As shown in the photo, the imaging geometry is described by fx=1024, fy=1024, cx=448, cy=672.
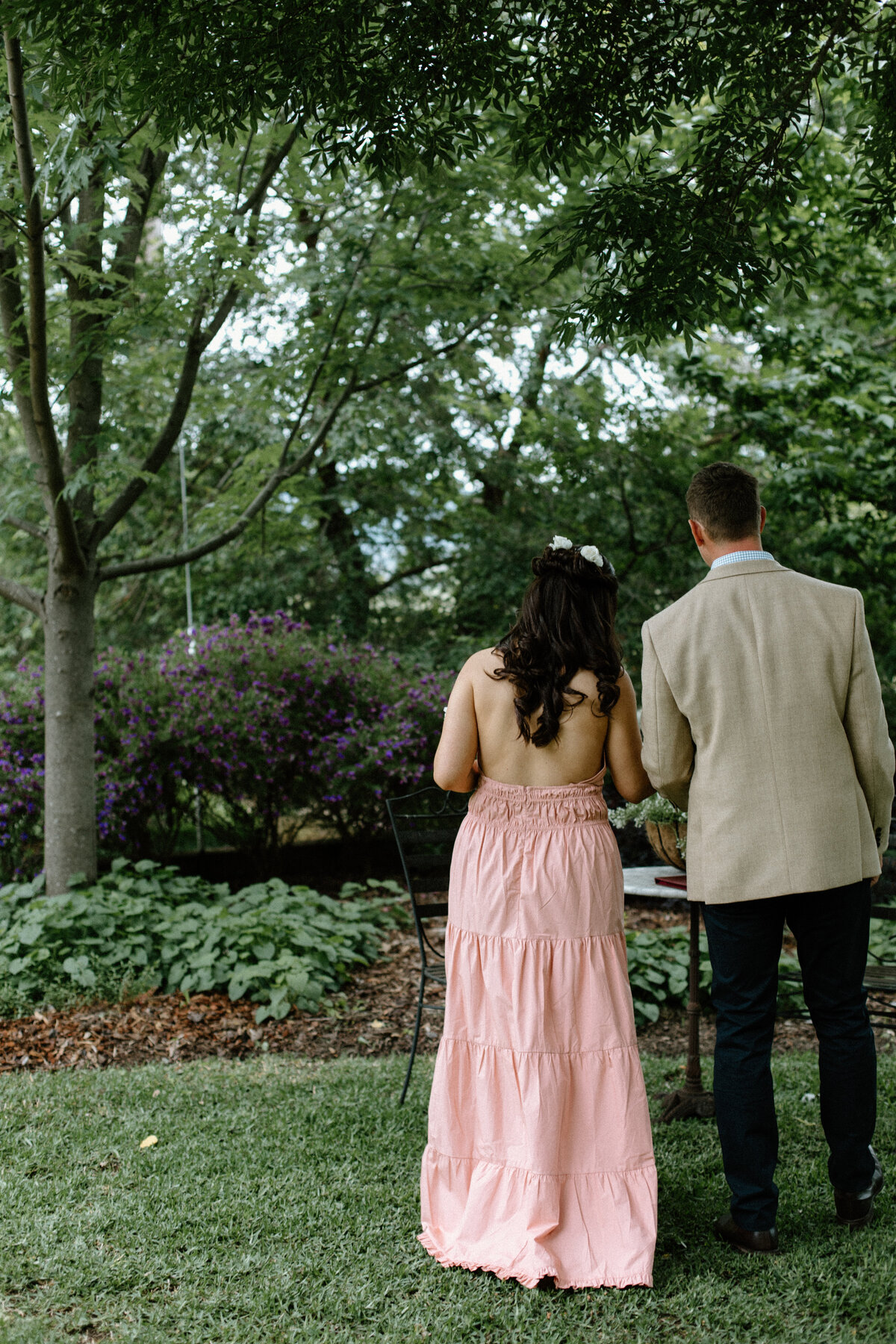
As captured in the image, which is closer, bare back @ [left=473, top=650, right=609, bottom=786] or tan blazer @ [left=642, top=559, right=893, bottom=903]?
tan blazer @ [left=642, top=559, right=893, bottom=903]

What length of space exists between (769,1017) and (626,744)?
31.5 inches

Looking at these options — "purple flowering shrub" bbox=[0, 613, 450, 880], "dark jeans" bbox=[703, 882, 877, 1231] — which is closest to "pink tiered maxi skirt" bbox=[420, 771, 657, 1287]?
"dark jeans" bbox=[703, 882, 877, 1231]

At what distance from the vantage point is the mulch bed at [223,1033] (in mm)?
4430

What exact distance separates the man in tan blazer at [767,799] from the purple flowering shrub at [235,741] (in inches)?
182

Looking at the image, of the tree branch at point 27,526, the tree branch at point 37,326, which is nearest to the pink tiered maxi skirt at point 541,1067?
the tree branch at point 37,326

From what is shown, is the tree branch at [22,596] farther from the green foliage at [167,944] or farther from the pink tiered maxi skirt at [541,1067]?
the pink tiered maxi skirt at [541,1067]

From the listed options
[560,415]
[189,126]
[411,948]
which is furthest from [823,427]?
[189,126]

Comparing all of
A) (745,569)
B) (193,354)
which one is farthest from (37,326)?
(745,569)

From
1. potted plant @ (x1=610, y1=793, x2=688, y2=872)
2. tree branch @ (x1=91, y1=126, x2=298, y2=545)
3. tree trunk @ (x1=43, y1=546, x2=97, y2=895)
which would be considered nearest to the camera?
potted plant @ (x1=610, y1=793, x2=688, y2=872)

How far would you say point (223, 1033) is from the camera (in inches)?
184

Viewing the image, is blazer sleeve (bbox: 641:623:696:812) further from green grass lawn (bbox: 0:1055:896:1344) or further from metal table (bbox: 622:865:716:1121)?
green grass lawn (bbox: 0:1055:896:1344)

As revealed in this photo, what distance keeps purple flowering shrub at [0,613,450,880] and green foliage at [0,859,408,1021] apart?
768 mm

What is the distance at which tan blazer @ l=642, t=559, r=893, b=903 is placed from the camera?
8.46 ft

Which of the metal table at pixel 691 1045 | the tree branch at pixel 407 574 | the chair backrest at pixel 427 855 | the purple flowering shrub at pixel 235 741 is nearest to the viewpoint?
the metal table at pixel 691 1045
